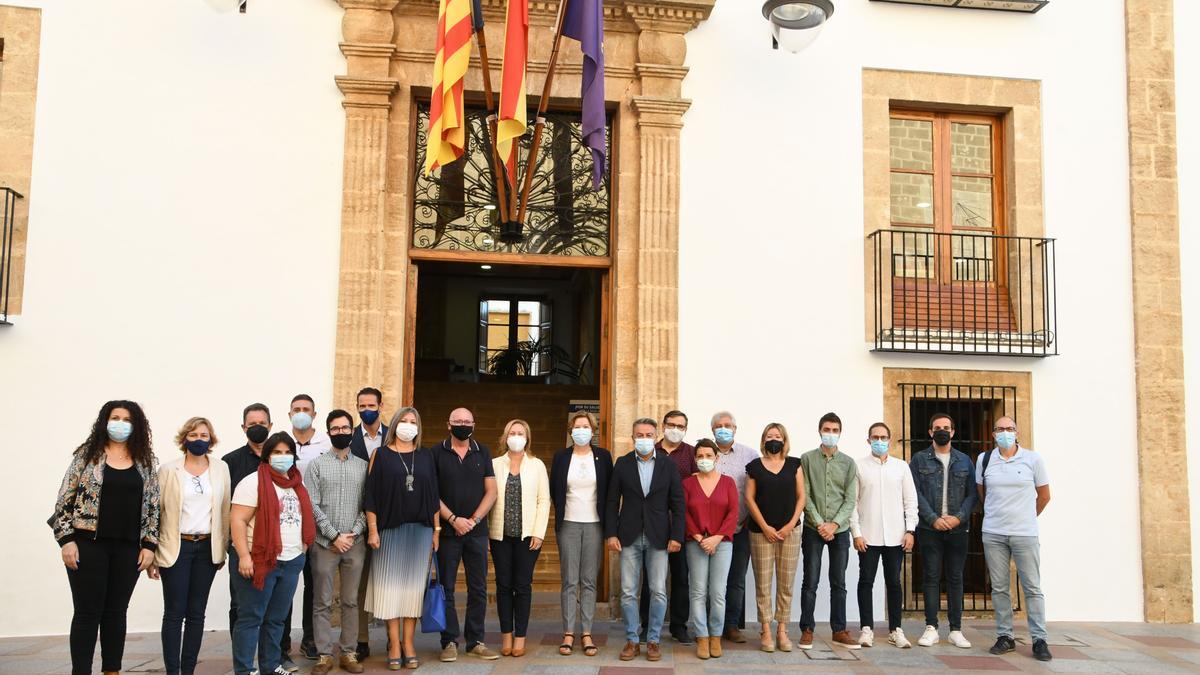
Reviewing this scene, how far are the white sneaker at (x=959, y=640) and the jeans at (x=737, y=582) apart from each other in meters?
1.45

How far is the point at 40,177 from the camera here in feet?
27.6

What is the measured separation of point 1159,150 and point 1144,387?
80.0 inches

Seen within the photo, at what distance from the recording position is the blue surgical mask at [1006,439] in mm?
7609

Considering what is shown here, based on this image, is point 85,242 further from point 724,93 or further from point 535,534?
point 724,93

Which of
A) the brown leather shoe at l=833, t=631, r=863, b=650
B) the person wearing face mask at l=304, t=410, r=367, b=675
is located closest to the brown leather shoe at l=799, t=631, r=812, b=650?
the brown leather shoe at l=833, t=631, r=863, b=650

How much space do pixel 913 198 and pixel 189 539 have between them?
6.41 metres

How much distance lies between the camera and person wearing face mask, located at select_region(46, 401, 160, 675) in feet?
18.9

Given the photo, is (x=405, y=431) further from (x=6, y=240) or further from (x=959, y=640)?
(x=959, y=640)

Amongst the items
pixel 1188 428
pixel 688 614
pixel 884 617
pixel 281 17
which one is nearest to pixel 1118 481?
pixel 1188 428

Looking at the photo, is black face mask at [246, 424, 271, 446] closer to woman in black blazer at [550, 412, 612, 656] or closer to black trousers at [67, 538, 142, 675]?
black trousers at [67, 538, 142, 675]

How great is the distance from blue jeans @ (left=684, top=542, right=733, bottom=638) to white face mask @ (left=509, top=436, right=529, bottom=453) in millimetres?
1265

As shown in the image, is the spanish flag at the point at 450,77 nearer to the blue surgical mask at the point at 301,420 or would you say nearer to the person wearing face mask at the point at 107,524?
the blue surgical mask at the point at 301,420

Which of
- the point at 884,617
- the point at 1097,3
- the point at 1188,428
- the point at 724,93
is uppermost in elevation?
the point at 1097,3

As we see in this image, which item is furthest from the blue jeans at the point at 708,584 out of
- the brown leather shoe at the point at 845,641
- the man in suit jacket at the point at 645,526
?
the brown leather shoe at the point at 845,641
